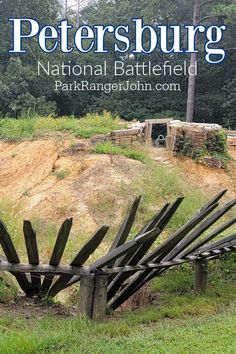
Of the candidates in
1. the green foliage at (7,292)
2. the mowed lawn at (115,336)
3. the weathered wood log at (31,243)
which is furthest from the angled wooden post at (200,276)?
the weathered wood log at (31,243)

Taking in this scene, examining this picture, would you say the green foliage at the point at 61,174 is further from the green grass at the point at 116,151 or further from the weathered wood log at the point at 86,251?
the weathered wood log at the point at 86,251

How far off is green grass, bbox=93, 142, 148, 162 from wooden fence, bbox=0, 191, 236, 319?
277 inches

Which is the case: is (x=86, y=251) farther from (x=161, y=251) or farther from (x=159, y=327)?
(x=159, y=327)

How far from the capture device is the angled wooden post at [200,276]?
5840mm

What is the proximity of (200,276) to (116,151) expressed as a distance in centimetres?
693

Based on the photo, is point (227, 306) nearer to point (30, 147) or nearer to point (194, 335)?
point (194, 335)

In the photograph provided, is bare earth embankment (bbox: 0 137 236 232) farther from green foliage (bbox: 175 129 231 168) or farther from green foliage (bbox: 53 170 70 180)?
green foliage (bbox: 175 129 231 168)

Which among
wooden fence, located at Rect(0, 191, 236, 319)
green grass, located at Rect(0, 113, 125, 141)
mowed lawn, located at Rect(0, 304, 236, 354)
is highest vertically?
green grass, located at Rect(0, 113, 125, 141)

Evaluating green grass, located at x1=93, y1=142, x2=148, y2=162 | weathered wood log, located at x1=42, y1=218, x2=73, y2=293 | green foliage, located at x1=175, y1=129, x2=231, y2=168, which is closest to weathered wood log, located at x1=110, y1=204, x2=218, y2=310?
weathered wood log, located at x1=42, y1=218, x2=73, y2=293

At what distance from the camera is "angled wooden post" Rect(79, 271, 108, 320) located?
14.4 ft

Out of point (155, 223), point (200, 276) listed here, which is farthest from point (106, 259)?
point (200, 276)

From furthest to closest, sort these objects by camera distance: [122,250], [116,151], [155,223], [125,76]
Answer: [125,76] → [116,151] → [155,223] → [122,250]

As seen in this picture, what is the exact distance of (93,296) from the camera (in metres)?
4.43

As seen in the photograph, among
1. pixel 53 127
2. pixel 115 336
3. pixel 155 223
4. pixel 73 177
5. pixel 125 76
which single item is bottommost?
pixel 115 336
